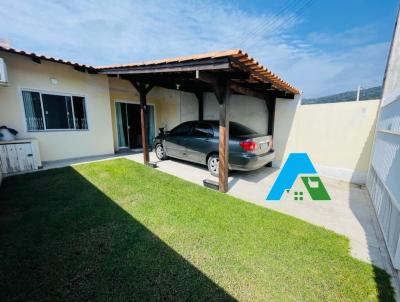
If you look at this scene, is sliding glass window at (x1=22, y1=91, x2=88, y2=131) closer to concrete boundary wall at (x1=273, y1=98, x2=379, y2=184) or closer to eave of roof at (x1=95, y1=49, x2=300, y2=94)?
eave of roof at (x1=95, y1=49, x2=300, y2=94)

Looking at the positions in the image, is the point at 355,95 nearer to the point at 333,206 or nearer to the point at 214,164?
the point at 333,206

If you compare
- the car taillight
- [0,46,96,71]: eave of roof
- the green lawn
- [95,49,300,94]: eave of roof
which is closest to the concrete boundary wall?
[95,49,300,94]: eave of roof

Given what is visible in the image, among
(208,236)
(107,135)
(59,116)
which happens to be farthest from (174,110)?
(208,236)

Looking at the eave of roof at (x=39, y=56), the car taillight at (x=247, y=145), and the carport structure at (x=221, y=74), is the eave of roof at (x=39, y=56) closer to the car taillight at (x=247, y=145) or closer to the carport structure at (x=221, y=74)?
the carport structure at (x=221, y=74)

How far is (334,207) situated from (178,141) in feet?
14.4

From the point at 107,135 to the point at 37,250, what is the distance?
224 inches

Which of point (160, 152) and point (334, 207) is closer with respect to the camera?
point (334, 207)

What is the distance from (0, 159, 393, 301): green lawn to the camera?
174 centimetres

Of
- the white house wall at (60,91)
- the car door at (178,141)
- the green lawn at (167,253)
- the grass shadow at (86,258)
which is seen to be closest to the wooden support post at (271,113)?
the car door at (178,141)

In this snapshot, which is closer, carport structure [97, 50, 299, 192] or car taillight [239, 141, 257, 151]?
carport structure [97, 50, 299, 192]

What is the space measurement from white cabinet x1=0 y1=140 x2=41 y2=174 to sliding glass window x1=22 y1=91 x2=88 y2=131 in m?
0.75

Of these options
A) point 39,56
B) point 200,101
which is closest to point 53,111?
point 39,56

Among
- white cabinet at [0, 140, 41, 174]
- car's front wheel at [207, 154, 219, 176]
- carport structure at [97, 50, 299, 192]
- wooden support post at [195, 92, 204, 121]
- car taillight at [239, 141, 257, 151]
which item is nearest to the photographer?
carport structure at [97, 50, 299, 192]

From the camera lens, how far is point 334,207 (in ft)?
11.7
